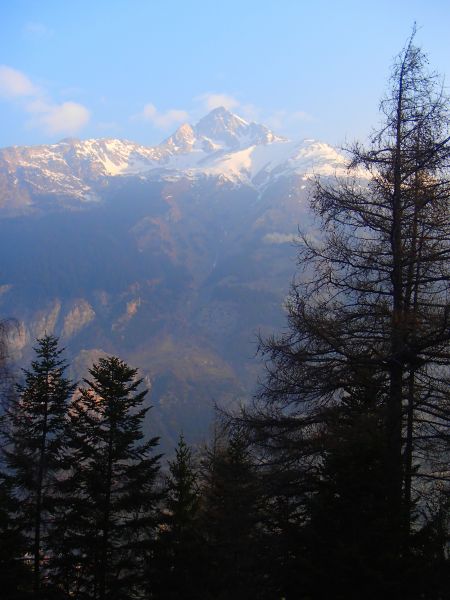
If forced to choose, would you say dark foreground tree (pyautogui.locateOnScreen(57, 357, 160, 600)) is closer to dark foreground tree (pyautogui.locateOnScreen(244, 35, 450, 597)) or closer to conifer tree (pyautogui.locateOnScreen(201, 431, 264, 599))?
conifer tree (pyautogui.locateOnScreen(201, 431, 264, 599))

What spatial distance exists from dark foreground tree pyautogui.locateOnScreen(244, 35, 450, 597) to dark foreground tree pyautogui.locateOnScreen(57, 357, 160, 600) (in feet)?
32.1

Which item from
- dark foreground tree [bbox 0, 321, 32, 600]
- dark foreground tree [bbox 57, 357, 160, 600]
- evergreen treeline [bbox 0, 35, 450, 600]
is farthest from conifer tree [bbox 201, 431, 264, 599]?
dark foreground tree [bbox 0, 321, 32, 600]

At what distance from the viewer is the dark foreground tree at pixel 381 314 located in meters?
9.92

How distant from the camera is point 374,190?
11195mm

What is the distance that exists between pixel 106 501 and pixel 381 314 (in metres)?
12.2

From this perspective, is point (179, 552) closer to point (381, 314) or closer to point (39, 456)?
point (39, 456)

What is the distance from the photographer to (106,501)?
61.9 feet

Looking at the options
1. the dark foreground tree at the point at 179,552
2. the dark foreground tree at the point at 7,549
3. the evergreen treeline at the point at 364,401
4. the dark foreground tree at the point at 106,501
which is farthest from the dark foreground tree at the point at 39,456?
the evergreen treeline at the point at 364,401

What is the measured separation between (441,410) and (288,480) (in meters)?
2.68

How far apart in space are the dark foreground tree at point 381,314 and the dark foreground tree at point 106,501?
977 cm

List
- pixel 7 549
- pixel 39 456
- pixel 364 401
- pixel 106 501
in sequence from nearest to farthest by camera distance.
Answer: pixel 364 401 < pixel 7 549 < pixel 106 501 < pixel 39 456

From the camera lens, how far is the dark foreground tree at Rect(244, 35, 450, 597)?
9.92 meters

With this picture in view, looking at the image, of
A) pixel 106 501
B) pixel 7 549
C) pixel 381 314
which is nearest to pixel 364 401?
pixel 381 314

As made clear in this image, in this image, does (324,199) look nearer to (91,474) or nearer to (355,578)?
(355,578)
